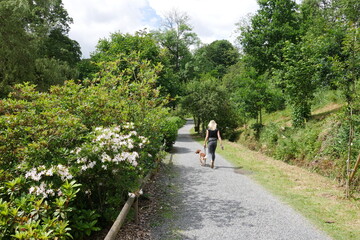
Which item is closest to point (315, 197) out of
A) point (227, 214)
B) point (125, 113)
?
point (227, 214)

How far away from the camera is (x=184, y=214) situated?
5328 mm

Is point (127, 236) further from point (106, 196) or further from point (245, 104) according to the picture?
point (245, 104)

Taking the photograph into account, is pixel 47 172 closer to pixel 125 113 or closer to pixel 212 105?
pixel 125 113

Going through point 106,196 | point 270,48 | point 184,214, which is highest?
point 270,48

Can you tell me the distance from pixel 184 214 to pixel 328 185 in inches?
196

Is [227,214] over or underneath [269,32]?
underneath

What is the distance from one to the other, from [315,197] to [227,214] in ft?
9.04

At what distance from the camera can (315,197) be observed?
247 inches

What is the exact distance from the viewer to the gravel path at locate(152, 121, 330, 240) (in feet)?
14.3

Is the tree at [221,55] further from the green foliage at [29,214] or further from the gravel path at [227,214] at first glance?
the green foliage at [29,214]

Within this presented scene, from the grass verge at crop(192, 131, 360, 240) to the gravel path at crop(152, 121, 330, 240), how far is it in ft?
1.09

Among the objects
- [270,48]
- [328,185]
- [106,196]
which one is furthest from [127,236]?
[270,48]

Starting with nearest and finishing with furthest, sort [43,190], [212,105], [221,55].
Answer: [43,190] < [212,105] < [221,55]

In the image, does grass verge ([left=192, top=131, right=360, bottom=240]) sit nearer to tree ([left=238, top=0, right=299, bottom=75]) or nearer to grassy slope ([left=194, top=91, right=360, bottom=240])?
grassy slope ([left=194, top=91, right=360, bottom=240])
